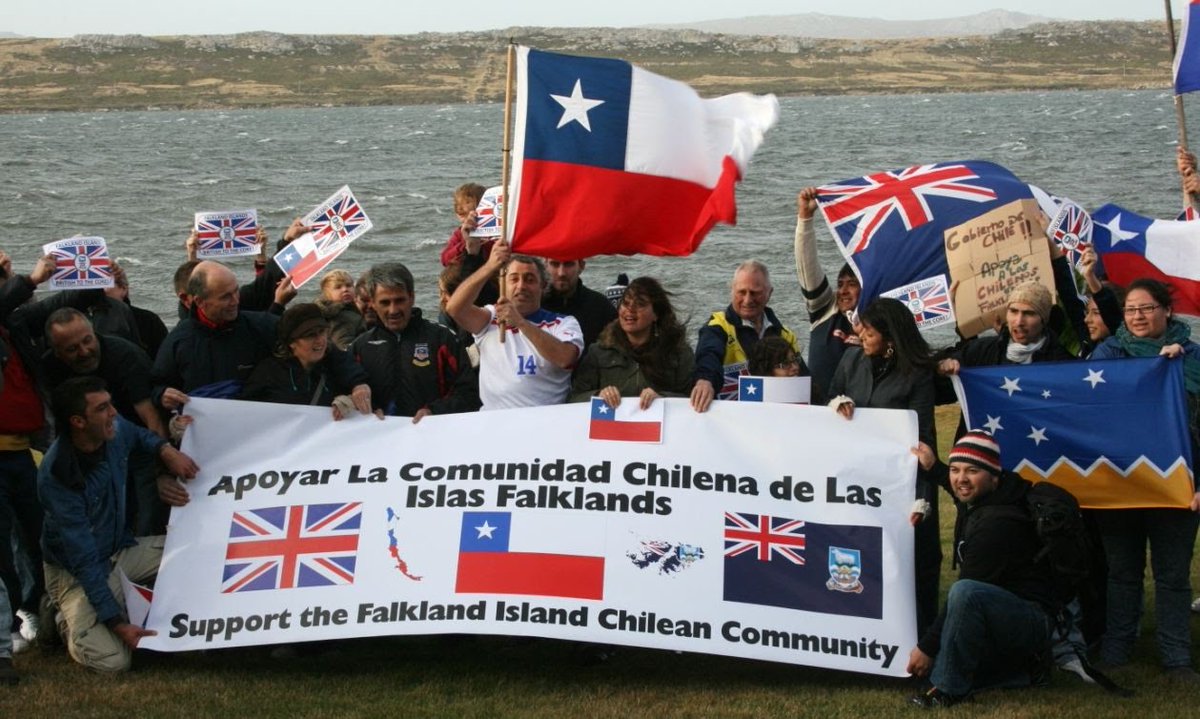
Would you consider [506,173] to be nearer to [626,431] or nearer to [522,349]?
[522,349]

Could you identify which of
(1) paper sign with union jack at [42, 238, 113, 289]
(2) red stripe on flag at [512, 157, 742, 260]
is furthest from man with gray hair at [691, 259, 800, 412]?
(1) paper sign with union jack at [42, 238, 113, 289]

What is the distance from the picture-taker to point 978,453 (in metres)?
7.09

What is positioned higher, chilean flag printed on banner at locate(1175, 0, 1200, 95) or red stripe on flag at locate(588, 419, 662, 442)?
chilean flag printed on banner at locate(1175, 0, 1200, 95)

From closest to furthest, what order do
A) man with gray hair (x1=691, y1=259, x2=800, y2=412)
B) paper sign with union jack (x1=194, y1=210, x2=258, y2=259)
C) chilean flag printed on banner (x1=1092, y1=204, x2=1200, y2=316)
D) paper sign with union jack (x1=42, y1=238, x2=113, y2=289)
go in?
man with gray hair (x1=691, y1=259, x2=800, y2=412), paper sign with union jack (x1=42, y1=238, x2=113, y2=289), chilean flag printed on banner (x1=1092, y1=204, x2=1200, y2=316), paper sign with union jack (x1=194, y1=210, x2=258, y2=259)

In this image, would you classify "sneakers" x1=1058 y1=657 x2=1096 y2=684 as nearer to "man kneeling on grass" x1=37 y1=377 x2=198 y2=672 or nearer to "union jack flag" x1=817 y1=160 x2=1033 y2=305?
"union jack flag" x1=817 y1=160 x2=1033 y2=305

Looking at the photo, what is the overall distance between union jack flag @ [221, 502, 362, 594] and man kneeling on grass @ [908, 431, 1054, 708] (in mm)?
2869

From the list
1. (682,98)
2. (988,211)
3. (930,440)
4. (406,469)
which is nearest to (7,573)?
(406,469)

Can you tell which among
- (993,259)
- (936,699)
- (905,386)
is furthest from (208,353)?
(993,259)

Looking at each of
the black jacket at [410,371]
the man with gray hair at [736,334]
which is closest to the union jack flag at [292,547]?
the black jacket at [410,371]

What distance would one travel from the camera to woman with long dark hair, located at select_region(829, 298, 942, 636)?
25.3 ft

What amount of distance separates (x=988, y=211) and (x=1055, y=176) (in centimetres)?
5538

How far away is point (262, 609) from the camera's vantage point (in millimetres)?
7648

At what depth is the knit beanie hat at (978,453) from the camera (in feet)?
23.2

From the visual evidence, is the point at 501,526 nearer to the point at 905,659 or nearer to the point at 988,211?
the point at 905,659
